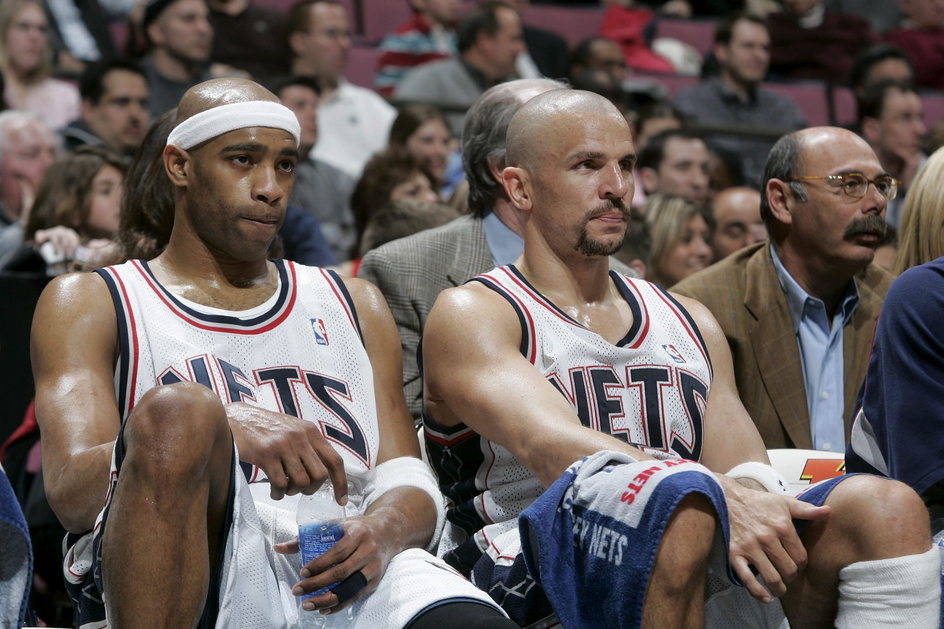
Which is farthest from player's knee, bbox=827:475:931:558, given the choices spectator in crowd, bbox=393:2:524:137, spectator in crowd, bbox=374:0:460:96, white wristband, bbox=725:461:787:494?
spectator in crowd, bbox=374:0:460:96

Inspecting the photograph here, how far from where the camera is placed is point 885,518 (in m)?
2.40

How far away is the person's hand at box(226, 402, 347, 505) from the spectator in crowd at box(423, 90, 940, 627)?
1.32ft

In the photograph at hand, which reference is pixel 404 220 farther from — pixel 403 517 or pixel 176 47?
pixel 176 47

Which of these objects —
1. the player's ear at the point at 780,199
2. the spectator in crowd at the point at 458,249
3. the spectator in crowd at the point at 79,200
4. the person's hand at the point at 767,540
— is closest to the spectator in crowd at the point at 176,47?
the spectator in crowd at the point at 79,200

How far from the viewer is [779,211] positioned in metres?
4.27

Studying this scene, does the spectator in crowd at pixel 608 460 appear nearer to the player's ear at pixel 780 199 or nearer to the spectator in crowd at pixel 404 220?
the player's ear at pixel 780 199

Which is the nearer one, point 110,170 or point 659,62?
point 110,170

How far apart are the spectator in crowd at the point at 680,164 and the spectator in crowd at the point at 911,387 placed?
3.87m

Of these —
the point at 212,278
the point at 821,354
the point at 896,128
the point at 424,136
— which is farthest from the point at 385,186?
the point at 896,128

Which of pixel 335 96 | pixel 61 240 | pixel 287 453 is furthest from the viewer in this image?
pixel 335 96

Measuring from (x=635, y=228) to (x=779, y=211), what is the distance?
775 mm

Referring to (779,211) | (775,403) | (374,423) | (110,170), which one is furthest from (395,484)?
(110,170)

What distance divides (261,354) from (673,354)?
3.10ft

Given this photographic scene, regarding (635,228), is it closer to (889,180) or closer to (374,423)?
(889,180)
